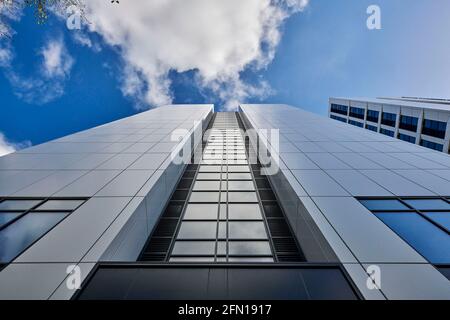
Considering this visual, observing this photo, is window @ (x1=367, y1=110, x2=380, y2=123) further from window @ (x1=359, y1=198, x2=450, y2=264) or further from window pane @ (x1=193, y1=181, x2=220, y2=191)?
window pane @ (x1=193, y1=181, x2=220, y2=191)

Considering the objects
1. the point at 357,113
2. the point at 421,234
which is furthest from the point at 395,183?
the point at 357,113

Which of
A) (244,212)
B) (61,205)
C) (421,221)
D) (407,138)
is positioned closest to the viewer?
(421,221)

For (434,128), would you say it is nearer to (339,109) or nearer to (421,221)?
(339,109)

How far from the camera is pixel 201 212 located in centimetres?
1185

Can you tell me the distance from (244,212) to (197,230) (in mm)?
2679

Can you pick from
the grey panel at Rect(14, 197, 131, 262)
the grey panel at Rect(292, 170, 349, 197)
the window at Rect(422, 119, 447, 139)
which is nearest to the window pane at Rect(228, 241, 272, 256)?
the grey panel at Rect(292, 170, 349, 197)

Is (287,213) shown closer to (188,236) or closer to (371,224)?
(371,224)

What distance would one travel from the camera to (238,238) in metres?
9.80

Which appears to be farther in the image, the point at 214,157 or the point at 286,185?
the point at 214,157

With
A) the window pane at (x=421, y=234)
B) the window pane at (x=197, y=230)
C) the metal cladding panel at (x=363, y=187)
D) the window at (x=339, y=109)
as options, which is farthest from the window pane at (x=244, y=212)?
the window at (x=339, y=109)

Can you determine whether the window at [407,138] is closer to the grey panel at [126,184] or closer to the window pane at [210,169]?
the window pane at [210,169]

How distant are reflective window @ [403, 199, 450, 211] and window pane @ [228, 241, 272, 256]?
5.77 metres
